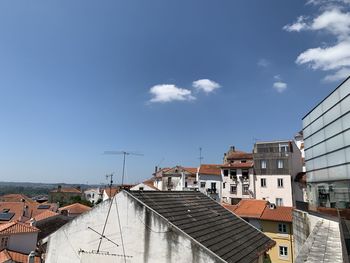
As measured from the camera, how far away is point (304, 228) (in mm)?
23031

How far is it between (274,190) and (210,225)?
160ft

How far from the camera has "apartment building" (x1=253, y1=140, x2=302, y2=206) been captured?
55719mm

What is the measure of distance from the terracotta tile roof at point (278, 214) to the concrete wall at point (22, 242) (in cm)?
2855

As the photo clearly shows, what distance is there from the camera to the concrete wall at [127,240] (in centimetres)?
995

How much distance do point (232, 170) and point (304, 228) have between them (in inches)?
1568

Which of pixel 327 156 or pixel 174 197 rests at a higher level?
pixel 327 156

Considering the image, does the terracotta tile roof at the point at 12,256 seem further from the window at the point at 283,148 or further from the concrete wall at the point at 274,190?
the window at the point at 283,148

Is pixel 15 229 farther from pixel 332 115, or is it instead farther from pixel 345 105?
pixel 345 105

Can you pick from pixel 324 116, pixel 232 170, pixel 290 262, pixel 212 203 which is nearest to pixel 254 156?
pixel 232 170

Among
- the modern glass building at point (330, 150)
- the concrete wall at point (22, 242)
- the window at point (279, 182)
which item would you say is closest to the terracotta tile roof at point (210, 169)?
the window at point (279, 182)

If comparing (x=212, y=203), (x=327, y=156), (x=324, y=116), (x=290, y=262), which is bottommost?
(x=290, y=262)

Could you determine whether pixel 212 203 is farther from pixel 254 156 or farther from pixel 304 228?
pixel 254 156

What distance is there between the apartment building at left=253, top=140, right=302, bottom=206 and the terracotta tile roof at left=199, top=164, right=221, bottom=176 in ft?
31.0

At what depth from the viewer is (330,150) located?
75.9 feet
